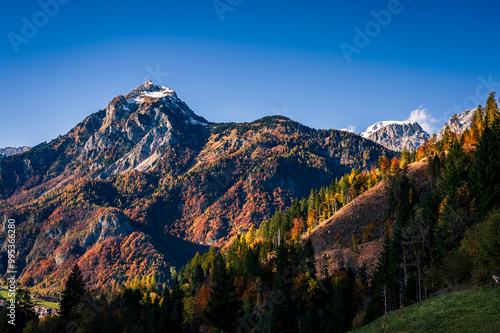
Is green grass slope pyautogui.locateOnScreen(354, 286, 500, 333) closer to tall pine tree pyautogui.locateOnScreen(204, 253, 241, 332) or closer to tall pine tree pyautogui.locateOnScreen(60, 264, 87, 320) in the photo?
tall pine tree pyautogui.locateOnScreen(204, 253, 241, 332)

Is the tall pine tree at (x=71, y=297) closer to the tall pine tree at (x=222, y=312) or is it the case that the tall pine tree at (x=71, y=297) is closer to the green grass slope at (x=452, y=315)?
the tall pine tree at (x=222, y=312)

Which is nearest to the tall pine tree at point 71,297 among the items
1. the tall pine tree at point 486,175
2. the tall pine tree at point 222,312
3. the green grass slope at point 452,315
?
the tall pine tree at point 222,312

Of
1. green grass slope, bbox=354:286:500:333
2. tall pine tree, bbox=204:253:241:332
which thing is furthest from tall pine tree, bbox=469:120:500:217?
tall pine tree, bbox=204:253:241:332

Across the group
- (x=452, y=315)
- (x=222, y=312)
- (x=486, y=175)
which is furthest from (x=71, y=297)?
(x=486, y=175)

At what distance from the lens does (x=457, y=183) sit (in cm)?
6950

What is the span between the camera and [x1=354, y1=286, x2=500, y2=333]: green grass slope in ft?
89.1

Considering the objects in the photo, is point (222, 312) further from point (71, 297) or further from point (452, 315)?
point (71, 297)

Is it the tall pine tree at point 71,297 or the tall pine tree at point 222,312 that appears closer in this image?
the tall pine tree at point 222,312

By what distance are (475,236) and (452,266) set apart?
525cm

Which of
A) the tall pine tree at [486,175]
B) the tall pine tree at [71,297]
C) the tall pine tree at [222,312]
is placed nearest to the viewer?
the tall pine tree at [222,312]

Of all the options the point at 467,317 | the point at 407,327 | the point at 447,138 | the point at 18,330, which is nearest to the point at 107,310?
the point at 18,330

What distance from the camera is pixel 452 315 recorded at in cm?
3009

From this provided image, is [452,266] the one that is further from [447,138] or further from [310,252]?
[447,138]

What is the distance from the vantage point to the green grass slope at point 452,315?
2717cm
